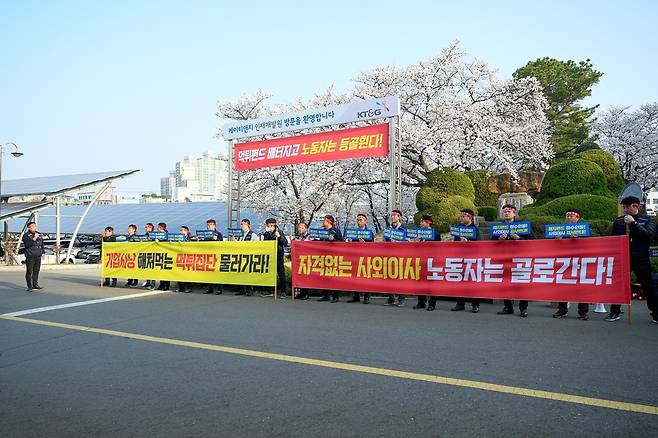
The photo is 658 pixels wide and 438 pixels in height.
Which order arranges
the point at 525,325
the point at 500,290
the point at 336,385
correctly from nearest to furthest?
the point at 336,385 → the point at 525,325 → the point at 500,290

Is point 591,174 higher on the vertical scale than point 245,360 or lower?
higher

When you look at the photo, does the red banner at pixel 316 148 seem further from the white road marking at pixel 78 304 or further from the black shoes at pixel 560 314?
the black shoes at pixel 560 314

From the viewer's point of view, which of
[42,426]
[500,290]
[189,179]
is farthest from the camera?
[189,179]

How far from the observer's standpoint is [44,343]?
6602mm

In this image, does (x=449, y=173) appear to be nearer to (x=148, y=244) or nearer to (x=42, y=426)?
(x=148, y=244)

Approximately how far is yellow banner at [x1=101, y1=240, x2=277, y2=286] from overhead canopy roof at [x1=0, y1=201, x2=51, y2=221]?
1563cm

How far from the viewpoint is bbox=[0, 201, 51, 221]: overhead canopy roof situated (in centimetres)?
2589

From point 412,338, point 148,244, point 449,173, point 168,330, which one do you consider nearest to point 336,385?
point 412,338

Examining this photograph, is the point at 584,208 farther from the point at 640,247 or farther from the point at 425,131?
the point at 425,131

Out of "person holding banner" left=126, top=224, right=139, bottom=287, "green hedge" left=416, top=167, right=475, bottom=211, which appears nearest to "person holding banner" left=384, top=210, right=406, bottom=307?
"green hedge" left=416, top=167, right=475, bottom=211

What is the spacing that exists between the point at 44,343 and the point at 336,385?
14.6 ft

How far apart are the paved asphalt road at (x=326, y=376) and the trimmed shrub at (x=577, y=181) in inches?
375

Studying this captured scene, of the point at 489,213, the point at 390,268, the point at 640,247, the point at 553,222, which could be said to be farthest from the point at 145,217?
the point at 640,247

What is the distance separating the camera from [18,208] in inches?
1058
